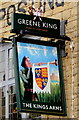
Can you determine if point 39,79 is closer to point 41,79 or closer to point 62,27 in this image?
point 41,79

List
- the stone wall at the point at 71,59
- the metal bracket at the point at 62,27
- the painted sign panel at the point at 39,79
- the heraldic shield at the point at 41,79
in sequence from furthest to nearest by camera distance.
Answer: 1. the metal bracket at the point at 62,27
2. the stone wall at the point at 71,59
3. the heraldic shield at the point at 41,79
4. the painted sign panel at the point at 39,79

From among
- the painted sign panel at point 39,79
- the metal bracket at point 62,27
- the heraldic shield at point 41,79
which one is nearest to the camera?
the painted sign panel at point 39,79

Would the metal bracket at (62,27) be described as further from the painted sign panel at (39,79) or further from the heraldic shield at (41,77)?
the heraldic shield at (41,77)

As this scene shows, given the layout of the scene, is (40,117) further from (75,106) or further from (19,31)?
(19,31)

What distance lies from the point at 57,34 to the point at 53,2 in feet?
3.80

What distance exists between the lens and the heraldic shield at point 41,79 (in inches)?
439

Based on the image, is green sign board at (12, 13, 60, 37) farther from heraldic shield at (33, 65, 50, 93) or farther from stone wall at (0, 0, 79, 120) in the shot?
heraldic shield at (33, 65, 50, 93)

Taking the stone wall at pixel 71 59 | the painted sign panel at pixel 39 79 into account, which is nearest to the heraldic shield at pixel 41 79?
the painted sign panel at pixel 39 79

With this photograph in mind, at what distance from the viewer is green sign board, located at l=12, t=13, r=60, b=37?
11.2 meters

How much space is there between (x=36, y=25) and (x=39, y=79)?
3.73ft

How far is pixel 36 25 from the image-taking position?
37.4 ft

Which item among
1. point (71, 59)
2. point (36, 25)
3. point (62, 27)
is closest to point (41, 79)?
point (71, 59)

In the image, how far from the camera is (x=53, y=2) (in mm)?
12547

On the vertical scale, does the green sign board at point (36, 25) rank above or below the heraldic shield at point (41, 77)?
above
